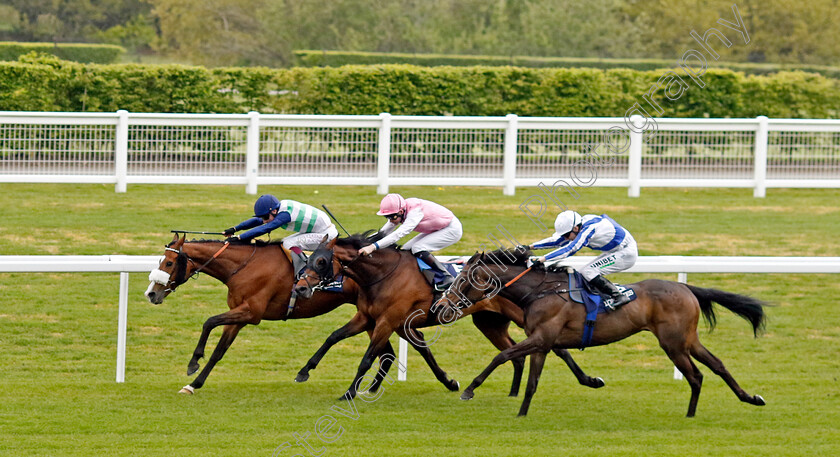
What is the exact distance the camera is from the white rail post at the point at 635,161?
44.0 feet

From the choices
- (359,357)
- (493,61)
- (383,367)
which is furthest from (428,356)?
(493,61)

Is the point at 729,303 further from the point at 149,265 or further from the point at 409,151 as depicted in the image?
the point at 409,151

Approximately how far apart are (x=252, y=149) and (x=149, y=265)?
16.4ft

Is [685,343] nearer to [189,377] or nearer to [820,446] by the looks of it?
[820,446]

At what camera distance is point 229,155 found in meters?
12.6

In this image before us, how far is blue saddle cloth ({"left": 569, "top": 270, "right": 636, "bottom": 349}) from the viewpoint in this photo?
22.8 feet

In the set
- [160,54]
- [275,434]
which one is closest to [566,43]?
[160,54]

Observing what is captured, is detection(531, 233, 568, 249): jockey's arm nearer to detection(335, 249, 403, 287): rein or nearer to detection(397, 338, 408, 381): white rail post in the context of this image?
detection(335, 249, 403, 287): rein

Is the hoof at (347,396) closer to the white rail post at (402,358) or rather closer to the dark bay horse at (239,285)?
the dark bay horse at (239,285)

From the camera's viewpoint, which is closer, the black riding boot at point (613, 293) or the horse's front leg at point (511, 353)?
the horse's front leg at point (511, 353)

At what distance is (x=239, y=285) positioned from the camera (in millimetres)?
7461

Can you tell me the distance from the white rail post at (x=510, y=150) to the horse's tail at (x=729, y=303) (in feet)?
19.3

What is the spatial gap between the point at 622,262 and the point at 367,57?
14804 millimetres

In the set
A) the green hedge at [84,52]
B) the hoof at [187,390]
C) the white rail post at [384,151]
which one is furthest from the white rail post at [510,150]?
the green hedge at [84,52]
